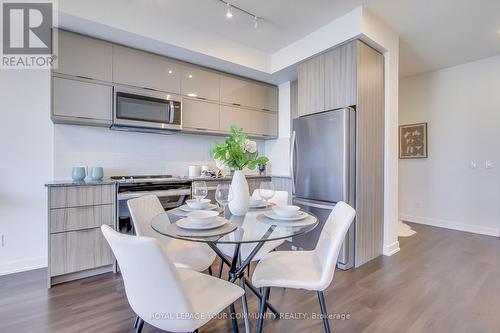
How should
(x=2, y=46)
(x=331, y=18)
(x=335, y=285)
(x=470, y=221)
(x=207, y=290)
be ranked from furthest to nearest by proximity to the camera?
1. (x=470, y=221)
2. (x=331, y=18)
3. (x=2, y=46)
4. (x=335, y=285)
5. (x=207, y=290)

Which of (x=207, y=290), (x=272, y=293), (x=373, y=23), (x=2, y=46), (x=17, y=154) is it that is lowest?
(x=272, y=293)

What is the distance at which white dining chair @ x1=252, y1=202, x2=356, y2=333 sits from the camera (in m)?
1.37

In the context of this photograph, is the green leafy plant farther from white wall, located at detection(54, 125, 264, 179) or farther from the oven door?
the oven door

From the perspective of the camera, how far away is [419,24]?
112 inches

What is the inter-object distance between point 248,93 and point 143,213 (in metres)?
2.55

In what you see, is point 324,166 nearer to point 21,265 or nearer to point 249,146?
point 249,146

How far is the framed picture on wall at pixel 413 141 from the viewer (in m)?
4.42

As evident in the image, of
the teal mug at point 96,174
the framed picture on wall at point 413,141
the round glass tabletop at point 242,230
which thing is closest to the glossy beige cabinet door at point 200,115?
the teal mug at point 96,174

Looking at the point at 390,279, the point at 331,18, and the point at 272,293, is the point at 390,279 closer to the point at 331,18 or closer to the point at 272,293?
the point at 272,293

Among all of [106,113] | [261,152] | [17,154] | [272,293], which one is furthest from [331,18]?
[17,154]

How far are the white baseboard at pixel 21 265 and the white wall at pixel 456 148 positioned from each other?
5.59 m

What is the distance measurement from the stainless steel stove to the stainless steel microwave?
A: 0.64 meters

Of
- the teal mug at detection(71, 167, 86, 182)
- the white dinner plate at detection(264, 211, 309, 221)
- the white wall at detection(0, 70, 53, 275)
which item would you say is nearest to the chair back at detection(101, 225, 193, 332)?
the white dinner plate at detection(264, 211, 309, 221)

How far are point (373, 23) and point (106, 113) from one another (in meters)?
3.06
